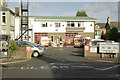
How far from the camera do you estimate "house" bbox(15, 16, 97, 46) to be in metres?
39.2

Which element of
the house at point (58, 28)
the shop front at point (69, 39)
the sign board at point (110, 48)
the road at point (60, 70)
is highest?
the house at point (58, 28)

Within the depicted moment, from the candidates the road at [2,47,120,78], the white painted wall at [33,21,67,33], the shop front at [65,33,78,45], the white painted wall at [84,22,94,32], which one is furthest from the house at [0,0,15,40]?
the white painted wall at [84,22,94,32]

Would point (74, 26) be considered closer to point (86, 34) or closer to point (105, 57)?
point (86, 34)

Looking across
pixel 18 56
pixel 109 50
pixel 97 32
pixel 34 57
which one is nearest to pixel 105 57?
pixel 109 50

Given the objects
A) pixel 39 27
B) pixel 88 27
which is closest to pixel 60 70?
pixel 39 27

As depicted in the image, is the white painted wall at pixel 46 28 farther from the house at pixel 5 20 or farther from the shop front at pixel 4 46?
the shop front at pixel 4 46

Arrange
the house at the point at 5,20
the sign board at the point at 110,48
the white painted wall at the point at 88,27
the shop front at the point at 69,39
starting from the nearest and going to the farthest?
the sign board at the point at 110,48 < the house at the point at 5,20 < the shop front at the point at 69,39 < the white painted wall at the point at 88,27

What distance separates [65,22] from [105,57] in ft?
75.9

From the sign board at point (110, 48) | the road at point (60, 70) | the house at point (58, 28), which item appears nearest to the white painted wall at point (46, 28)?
the house at point (58, 28)

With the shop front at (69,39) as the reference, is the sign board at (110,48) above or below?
below

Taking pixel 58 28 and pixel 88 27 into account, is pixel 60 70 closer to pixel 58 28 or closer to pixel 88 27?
pixel 58 28

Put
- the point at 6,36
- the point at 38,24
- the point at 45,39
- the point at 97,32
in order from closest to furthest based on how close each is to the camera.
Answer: the point at 6,36, the point at 45,39, the point at 38,24, the point at 97,32

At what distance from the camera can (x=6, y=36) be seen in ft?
57.4

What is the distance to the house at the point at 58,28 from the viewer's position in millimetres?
39250
